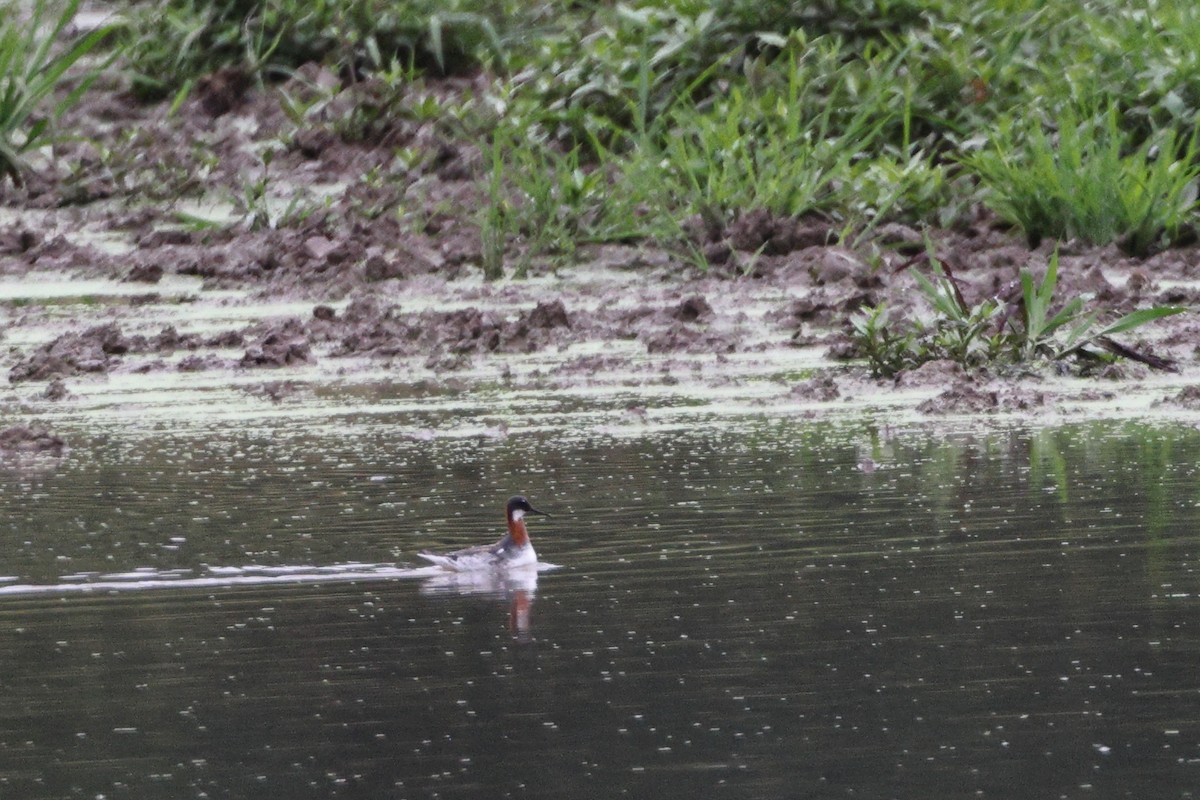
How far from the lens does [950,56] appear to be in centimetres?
1476

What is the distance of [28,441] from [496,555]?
10.1 ft

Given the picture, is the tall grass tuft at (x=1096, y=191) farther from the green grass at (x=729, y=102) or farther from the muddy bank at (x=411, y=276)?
the muddy bank at (x=411, y=276)

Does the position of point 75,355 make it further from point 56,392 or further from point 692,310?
point 692,310

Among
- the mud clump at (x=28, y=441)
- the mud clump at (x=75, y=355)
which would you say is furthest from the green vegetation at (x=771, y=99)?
the mud clump at (x=28, y=441)

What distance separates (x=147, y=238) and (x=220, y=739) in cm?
975

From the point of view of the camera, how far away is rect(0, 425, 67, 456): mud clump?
29.9 feet

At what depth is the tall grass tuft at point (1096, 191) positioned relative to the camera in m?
12.9

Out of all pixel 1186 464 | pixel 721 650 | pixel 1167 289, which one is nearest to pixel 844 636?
pixel 721 650

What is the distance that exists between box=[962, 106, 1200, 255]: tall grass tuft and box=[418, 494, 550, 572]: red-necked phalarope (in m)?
6.73

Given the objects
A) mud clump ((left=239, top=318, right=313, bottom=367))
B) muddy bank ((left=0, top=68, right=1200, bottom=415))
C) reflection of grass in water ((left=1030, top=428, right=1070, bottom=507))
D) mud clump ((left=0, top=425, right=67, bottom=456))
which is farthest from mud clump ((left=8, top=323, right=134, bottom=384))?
reflection of grass in water ((left=1030, top=428, right=1070, bottom=507))

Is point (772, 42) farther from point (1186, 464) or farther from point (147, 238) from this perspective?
point (1186, 464)

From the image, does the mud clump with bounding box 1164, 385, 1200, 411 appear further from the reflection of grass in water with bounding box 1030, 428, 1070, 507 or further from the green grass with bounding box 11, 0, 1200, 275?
the green grass with bounding box 11, 0, 1200, 275

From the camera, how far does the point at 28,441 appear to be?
913 centimetres

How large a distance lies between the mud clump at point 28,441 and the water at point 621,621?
0.18 meters
